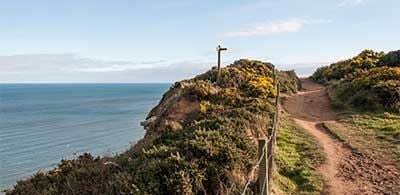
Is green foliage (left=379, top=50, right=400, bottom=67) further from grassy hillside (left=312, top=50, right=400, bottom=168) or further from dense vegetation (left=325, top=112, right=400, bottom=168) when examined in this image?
dense vegetation (left=325, top=112, right=400, bottom=168)

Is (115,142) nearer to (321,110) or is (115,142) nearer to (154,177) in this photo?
(321,110)

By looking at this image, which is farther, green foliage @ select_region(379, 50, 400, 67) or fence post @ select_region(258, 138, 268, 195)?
green foliage @ select_region(379, 50, 400, 67)

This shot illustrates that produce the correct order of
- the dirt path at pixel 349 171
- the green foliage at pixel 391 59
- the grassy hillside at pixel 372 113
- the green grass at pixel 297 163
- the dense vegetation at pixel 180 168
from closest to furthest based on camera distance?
the dense vegetation at pixel 180 168
the dirt path at pixel 349 171
the green grass at pixel 297 163
the grassy hillside at pixel 372 113
the green foliage at pixel 391 59

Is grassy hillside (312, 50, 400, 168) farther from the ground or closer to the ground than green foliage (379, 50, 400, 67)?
closer to the ground

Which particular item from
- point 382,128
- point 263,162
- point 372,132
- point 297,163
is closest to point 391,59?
point 382,128

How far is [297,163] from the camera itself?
12.0 metres

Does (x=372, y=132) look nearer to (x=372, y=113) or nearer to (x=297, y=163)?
(x=372, y=113)

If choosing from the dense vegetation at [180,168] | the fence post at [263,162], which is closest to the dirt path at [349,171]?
the dense vegetation at [180,168]

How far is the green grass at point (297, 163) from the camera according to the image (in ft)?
33.7

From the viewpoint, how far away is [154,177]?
363 inches

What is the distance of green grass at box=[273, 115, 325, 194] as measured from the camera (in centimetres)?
1027

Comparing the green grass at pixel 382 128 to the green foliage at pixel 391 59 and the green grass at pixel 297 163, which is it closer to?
the green grass at pixel 297 163

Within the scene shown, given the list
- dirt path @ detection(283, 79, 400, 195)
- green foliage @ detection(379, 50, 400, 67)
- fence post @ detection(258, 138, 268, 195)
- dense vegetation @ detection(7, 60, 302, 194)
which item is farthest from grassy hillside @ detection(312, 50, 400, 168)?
green foliage @ detection(379, 50, 400, 67)

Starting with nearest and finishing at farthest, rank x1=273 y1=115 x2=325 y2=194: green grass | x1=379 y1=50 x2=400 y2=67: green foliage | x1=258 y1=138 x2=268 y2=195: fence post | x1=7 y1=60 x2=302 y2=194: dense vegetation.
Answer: x1=258 y1=138 x2=268 y2=195: fence post
x1=7 y1=60 x2=302 y2=194: dense vegetation
x1=273 y1=115 x2=325 y2=194: green grass
x1=379 y1=50 x2=400 y2=67: green foliage
